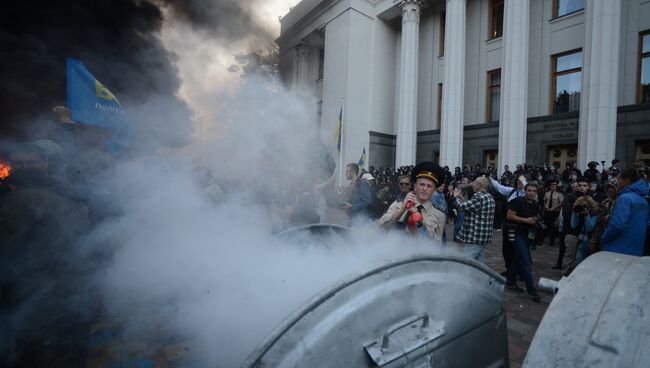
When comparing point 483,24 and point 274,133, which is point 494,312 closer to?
point 274,133

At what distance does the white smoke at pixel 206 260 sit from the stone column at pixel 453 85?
13602 mm

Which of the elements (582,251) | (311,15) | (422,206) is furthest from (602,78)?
(311,15)

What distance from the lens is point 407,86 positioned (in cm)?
1717

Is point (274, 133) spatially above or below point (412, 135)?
below

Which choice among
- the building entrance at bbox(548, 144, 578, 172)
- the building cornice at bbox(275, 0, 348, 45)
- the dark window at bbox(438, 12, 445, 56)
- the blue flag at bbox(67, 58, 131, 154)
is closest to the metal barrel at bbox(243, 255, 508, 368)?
the blue flag at bbox(67, 58, 131, 154)

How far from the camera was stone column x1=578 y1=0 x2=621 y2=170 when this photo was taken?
10.6 m

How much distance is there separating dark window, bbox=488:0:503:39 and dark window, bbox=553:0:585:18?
2.27 meters

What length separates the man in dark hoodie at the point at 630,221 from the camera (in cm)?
350

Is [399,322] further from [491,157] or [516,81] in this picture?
[491,157]

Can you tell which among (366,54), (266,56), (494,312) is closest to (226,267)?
(494,312)

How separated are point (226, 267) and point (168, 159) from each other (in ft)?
5.66

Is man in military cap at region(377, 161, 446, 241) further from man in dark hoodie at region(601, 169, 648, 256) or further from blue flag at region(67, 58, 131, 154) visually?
blue flag at region(67, 58, 131, 154)

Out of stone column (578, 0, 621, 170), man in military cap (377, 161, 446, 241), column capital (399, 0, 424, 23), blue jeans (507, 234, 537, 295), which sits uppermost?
column capital (399, 0, 424, 23)

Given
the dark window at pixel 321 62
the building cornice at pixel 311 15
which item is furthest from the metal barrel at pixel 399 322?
the dark window at pixel 321 62
